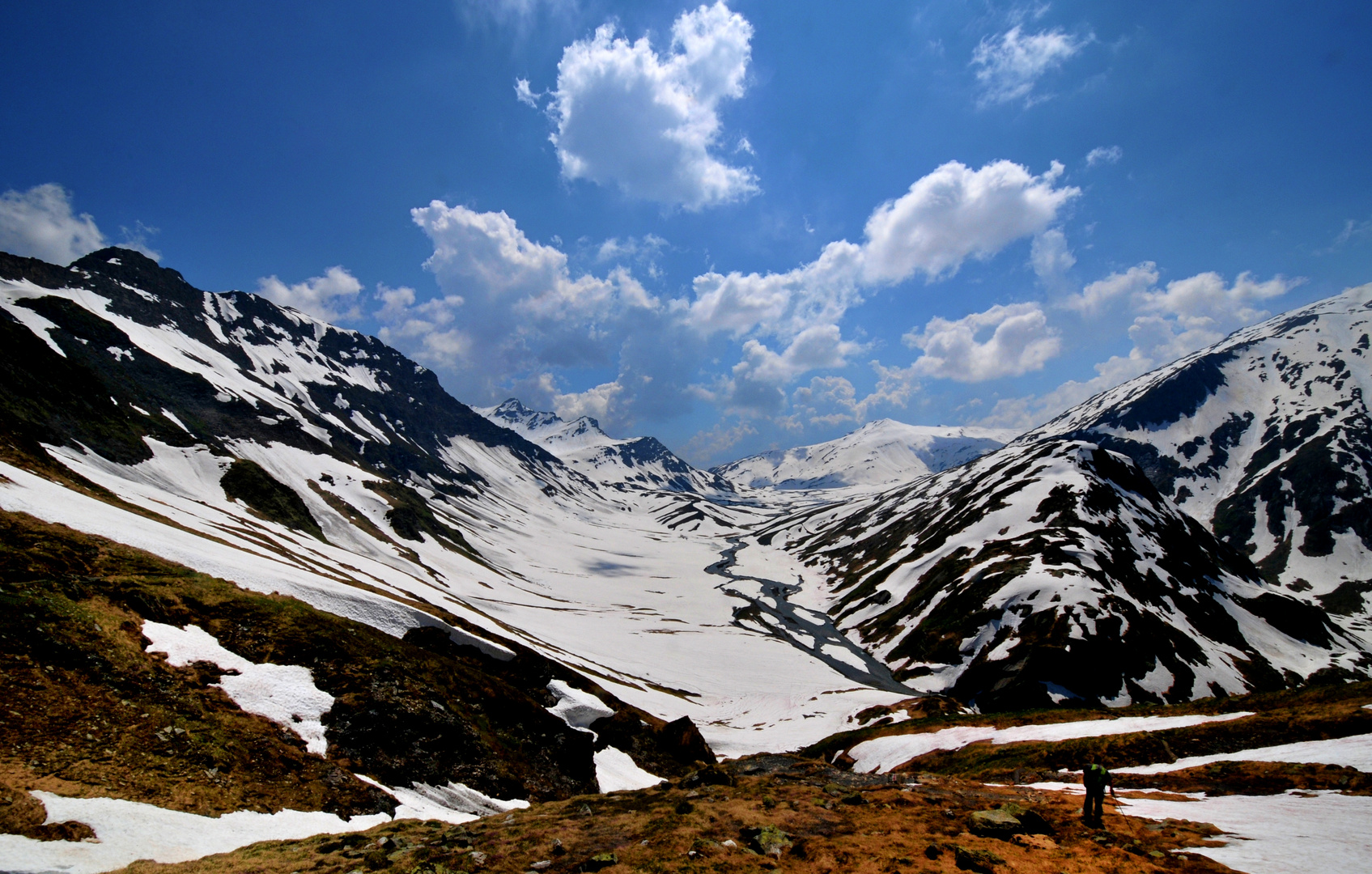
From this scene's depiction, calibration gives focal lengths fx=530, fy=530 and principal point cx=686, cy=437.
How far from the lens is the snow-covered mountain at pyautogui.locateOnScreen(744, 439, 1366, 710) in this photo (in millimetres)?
75875

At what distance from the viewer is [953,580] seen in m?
111

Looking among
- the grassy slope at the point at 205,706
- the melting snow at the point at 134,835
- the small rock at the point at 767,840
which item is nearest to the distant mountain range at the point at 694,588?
the grassy slope at the point at 205,706

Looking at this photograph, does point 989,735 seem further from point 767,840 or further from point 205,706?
point 205,706

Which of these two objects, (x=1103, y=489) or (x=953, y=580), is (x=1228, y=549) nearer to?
(x=1103, y=489)

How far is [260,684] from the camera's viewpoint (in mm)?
21906

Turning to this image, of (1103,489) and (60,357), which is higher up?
(60,357)

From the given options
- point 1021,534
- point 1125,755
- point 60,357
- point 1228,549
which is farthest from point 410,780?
point 1228,549

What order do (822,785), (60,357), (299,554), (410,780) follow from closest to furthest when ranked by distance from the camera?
(410,780) → (822,785) → (299,554) → (60,357)

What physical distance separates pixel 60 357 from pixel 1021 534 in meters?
181

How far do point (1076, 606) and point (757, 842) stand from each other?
90569 mm

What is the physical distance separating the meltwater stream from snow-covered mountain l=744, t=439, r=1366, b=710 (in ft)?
7.40

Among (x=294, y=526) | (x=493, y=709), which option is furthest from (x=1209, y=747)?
(x=294, y=526)

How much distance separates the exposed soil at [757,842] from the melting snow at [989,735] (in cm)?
1752

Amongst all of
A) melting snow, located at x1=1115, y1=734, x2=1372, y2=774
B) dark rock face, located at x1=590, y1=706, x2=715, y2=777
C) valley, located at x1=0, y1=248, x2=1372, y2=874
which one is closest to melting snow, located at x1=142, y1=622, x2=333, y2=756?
valley, located at x1=0, y1=248, x2=1372, y2=874
